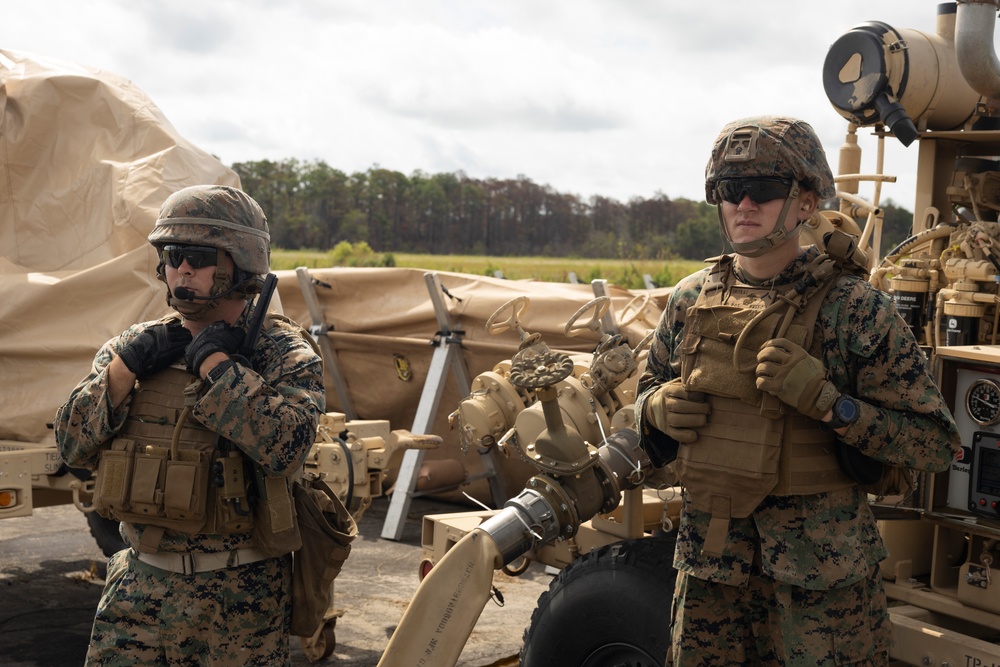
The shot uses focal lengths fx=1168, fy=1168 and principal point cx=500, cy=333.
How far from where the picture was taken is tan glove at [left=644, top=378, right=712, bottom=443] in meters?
3.03

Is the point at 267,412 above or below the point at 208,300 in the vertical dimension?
below

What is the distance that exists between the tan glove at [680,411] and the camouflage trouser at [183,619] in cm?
121

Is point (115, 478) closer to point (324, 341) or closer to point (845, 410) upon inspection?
point (845, 410)

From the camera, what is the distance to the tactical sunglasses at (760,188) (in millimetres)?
2963

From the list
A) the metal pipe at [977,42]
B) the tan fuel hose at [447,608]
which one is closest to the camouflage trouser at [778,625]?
the tan fuel hose at [447,608]

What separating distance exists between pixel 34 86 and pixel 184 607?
4123 mm

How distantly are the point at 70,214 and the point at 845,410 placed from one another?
478cm

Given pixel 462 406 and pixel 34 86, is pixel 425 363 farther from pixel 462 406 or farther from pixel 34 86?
pixel 34 86

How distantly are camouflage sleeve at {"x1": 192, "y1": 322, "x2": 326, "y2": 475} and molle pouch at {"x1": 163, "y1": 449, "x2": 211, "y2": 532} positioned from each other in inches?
4.8

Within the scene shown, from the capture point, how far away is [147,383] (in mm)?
3330

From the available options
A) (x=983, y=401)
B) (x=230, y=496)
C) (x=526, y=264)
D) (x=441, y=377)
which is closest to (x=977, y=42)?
(x=983, y=401)

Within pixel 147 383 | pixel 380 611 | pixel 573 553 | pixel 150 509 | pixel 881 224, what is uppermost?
pixel 881 224

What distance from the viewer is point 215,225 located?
334cm

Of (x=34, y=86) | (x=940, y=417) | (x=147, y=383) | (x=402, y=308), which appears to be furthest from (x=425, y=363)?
(x=940, y=417)
